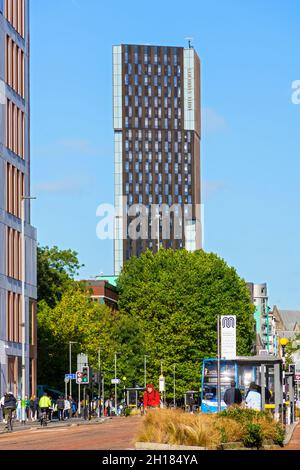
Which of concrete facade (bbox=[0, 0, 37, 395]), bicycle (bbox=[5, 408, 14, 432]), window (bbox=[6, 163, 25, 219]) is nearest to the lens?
bicycle (bbox=[5, 408, 14, 432])

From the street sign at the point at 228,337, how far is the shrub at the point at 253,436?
3577 mm

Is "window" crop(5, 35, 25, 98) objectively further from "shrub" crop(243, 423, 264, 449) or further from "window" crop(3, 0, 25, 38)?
"shrub" crop(243, 423, 264, 449)

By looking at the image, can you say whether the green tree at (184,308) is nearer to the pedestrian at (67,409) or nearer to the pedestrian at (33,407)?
the pedestrian at (67,409)

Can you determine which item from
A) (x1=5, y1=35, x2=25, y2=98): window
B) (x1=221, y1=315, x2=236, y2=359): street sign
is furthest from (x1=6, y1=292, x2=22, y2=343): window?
(x1=221, y1=315, x2=236, y2=359): street sign

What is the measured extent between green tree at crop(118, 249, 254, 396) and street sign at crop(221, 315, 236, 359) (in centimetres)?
8467

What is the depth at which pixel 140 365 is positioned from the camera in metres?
128

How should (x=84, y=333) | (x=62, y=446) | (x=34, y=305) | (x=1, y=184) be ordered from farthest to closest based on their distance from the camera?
1. (x=84, y=333)
2. (x=34, y=305)
3. (x=1, y=184)
4. (x=62, y=446)

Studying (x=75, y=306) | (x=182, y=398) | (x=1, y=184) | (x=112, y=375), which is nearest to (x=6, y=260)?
(x=1, y=184)

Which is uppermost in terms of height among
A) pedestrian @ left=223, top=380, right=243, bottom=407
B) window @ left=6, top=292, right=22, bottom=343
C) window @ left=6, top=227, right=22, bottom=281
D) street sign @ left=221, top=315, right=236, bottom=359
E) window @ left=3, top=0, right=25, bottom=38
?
window @ left=3, top=0, right=25, bottom=38

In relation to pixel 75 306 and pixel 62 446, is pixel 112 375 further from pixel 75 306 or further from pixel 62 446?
pixel 62 446

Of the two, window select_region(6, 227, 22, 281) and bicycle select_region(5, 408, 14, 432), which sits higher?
window select_region(6, 227, 22, 281)

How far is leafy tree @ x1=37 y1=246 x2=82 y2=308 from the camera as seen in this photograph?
392 feet

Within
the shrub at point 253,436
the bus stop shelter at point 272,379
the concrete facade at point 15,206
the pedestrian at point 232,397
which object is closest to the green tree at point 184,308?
the concrete facade at point 15,206

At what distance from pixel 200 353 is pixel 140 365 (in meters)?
11.0
